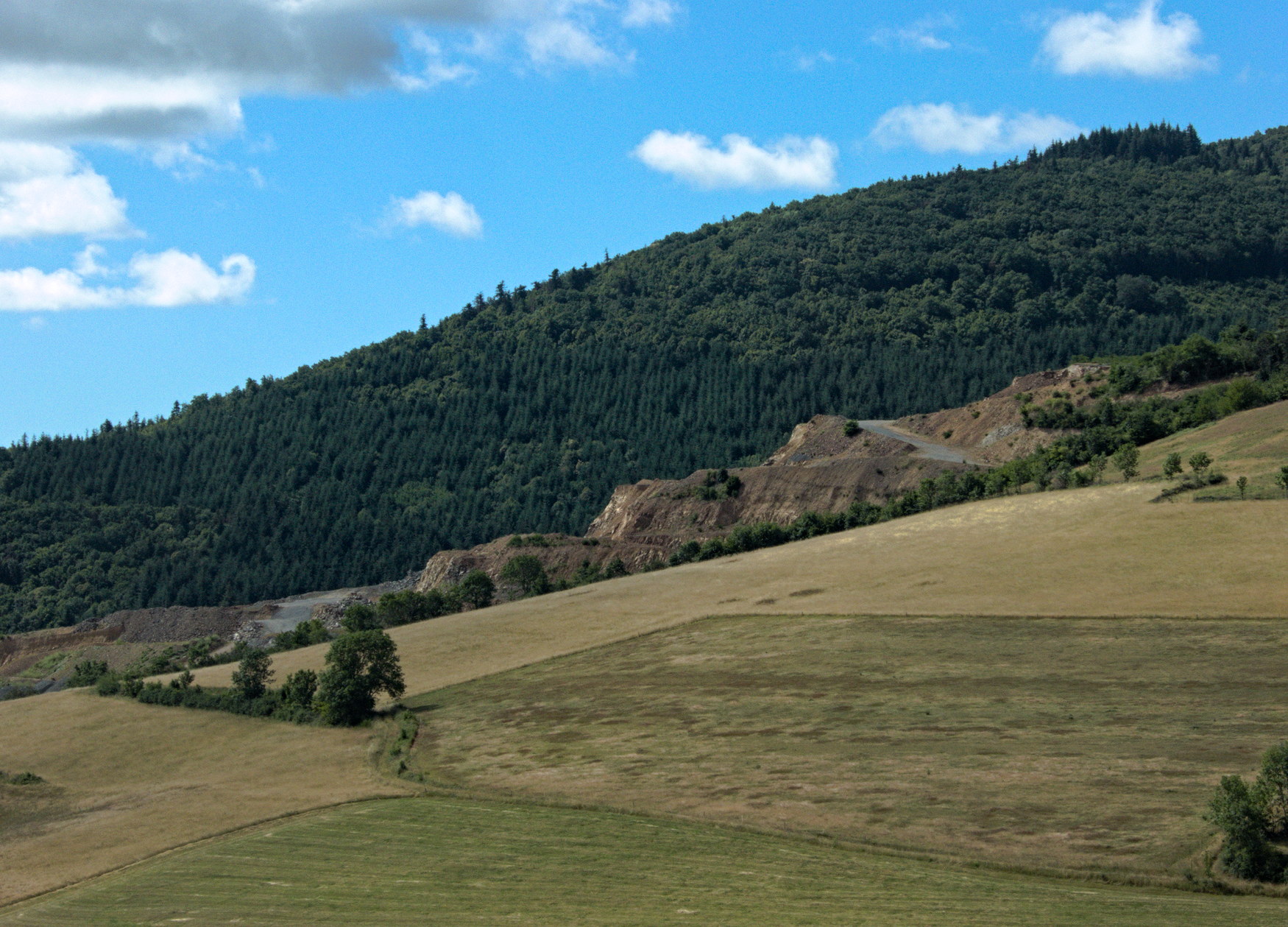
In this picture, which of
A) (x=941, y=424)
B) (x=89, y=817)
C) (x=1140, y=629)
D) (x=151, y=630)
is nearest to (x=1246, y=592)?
(x=1140, y=629)

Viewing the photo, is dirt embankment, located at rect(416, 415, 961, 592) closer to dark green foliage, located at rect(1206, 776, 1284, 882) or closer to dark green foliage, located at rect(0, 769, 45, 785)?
dark green foliage, located at rect(0, 769, 45, 785)

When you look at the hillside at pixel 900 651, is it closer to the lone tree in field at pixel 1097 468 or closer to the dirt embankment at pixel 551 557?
the lone tree in field at pixel 1097 468

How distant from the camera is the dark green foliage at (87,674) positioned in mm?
104812

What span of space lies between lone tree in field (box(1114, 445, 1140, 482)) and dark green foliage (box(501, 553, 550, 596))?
54131 millimetres

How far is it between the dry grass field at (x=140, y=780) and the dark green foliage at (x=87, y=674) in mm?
12514

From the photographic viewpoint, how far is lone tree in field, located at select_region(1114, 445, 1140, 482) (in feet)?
357

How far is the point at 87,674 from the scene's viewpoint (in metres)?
108

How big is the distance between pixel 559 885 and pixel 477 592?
79.2 m

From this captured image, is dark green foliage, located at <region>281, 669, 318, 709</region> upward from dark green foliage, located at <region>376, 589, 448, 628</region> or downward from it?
downward

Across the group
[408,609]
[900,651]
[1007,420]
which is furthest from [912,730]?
[1007,420]

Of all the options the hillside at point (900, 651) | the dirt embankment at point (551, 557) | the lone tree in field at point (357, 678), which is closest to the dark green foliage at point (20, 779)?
the hillside at point (900, 651)

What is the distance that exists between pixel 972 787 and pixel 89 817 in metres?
42.7

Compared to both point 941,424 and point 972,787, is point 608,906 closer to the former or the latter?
point 972,787

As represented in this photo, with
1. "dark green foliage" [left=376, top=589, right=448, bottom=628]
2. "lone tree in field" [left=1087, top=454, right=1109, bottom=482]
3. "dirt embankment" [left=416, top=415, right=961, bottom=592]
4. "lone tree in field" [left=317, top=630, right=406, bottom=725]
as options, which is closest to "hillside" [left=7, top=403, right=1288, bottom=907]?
"lone tree in field" [left=317, top=630, right=406, bottom=725]
